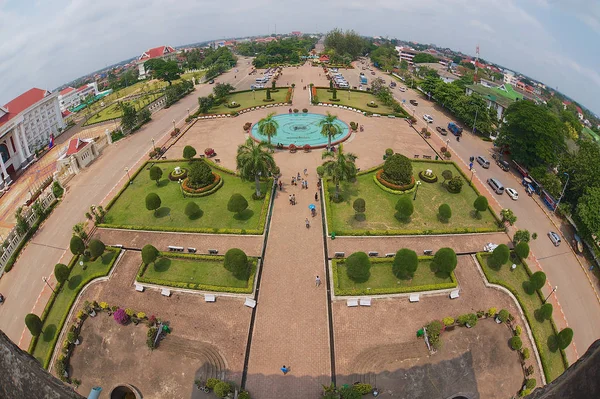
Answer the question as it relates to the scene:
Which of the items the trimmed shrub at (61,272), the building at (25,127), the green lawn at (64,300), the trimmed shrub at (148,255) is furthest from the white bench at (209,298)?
the building at (25,127)

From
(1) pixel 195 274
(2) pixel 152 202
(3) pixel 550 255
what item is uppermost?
(2) pixel 152 202

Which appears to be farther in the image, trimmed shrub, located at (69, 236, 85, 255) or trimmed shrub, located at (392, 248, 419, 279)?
trimmed shrub, located at (69, 236, 85, 255)

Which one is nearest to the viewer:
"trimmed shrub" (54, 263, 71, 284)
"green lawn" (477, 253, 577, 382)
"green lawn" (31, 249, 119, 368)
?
"green lawn" (477, 253, 577, 382)

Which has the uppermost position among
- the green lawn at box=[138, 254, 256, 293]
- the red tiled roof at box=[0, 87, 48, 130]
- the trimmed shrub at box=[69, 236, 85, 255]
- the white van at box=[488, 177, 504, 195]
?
the red tiled roof at box=[0, 87, 48, 130]

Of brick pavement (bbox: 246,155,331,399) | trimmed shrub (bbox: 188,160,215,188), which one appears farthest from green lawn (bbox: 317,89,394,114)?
brick pavement (bbox: 246,155,331,399)

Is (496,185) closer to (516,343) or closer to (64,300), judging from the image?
(516,343)

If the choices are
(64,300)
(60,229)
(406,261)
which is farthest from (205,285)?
(60,229)

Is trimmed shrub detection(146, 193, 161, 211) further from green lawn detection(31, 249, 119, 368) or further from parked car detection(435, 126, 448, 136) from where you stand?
parked car detection(435, 126, 448, 136)

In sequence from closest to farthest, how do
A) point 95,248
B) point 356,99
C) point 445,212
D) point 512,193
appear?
point 95,248 → point 445,212 → point 512,193 → point 356,99
